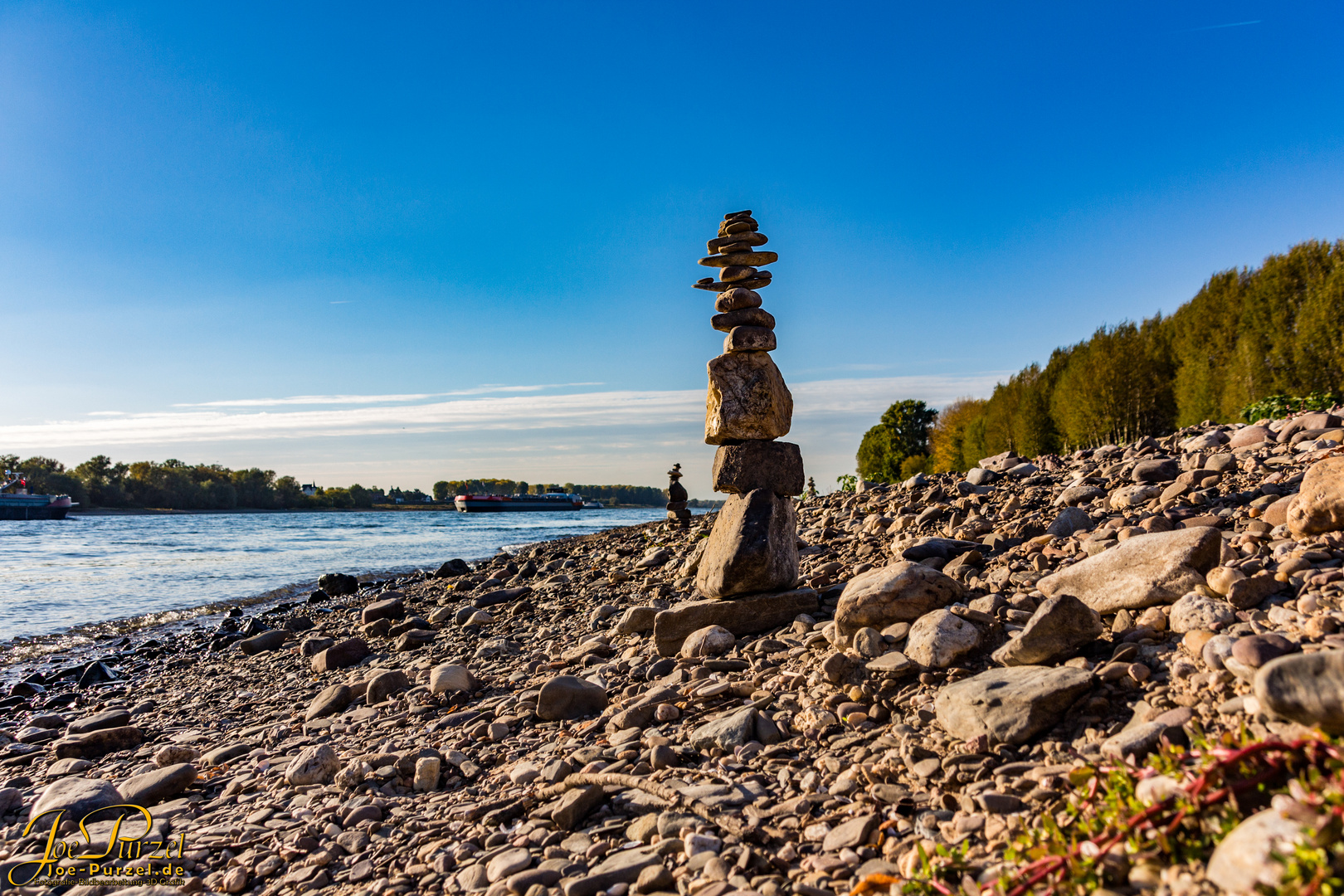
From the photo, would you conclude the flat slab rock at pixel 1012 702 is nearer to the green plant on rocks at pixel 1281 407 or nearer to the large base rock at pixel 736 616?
the large base rock at pixel 736 616

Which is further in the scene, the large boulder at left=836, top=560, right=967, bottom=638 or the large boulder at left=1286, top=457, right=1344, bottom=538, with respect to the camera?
the large boulder at left=836, top=560, right=967, bottom=638

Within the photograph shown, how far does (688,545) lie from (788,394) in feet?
18.8

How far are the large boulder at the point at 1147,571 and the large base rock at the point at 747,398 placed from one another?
9.77 ft

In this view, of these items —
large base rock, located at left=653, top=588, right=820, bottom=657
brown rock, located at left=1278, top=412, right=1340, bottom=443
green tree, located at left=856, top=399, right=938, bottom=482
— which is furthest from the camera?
green tree, located at left=856, top=399, right=938, bottom=482

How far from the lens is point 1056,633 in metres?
3.69

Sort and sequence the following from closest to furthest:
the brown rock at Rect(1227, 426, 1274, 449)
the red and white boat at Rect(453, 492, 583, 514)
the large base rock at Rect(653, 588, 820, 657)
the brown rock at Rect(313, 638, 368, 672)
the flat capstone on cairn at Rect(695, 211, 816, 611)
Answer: the large base rock at Rect(653, 588, 820, 657), the flat capstone on cairn at Rect(695, 211, 816, 611), the brown rock at Rect(1227, 426, 1274, 449), the brown rock at Rect(313, 638, 368, 672), the red and white boat at Rect(453, 492, 583, 514)

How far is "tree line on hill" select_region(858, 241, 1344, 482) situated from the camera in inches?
867

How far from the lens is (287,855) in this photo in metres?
3.71

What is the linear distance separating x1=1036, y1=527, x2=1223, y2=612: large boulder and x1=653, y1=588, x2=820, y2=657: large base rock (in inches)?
83.1

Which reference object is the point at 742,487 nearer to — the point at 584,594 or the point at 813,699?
the point at 813,699

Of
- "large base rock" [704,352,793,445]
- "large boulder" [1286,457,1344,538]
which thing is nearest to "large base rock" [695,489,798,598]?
"large base rock" [704,352,793,445]

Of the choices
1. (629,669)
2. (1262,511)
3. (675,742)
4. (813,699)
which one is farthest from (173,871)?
(1262,511)
